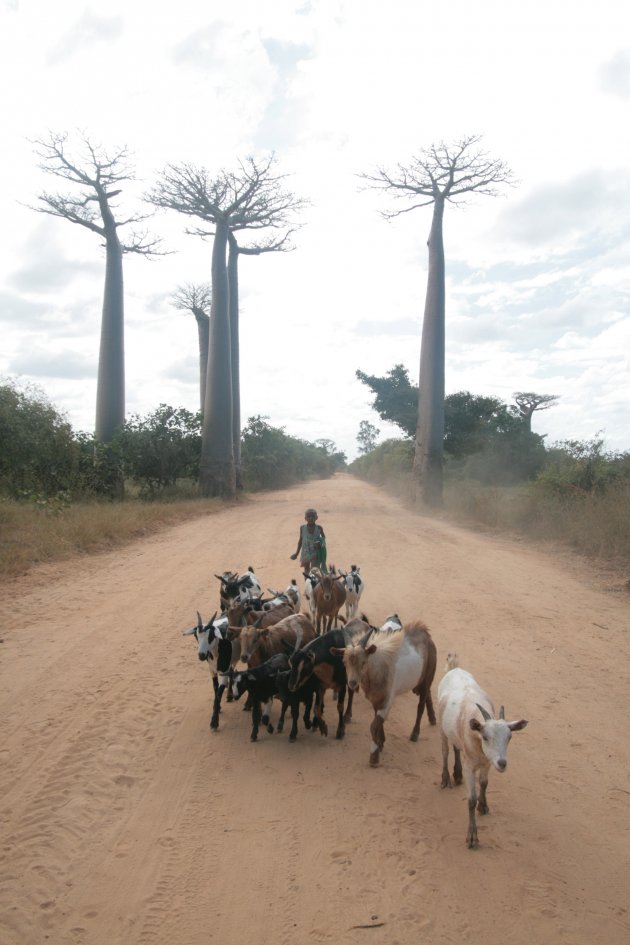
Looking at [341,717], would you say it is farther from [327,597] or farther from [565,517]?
[565,517]

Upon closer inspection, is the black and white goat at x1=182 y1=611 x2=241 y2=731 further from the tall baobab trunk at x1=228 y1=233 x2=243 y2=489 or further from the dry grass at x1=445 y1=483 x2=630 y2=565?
the tall baobab trunk at x1=228 y1=233 x2=243 y2=489

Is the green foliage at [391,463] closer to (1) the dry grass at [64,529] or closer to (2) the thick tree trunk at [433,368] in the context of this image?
(2) the thick tree trunk at [433,368]

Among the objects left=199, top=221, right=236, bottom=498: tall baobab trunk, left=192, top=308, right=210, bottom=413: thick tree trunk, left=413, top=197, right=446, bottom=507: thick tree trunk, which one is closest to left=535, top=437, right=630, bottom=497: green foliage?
left=413, top=197, right=446, bottom=507: thick tree trunk

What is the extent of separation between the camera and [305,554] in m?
7.84

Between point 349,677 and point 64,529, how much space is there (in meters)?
8.54

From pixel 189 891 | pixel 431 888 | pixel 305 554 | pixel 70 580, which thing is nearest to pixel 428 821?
pixel 431 888

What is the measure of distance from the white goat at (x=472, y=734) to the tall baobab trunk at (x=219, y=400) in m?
18.1

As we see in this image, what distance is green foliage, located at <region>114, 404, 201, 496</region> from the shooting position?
2064 centimetres

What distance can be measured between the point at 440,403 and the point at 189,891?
18.5 meters

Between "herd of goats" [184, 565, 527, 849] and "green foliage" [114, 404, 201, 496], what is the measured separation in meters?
16.0

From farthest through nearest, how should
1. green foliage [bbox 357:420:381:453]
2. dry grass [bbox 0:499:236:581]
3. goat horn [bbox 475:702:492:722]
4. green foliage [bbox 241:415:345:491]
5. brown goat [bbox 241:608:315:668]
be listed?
1. green foliage [bbox 357:420:381:453]
2. green foliage [bbox 241:415:345:491]
3. dry grass [bbox 0:499:236:581]
4. brown goat [bbox 241:608:315:668]
5. goat horn [bbox 475:702:492:722]

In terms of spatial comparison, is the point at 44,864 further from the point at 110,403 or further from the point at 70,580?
the point at 110,403

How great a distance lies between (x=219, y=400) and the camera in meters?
22.2

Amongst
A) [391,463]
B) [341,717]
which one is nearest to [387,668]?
[341,717]
